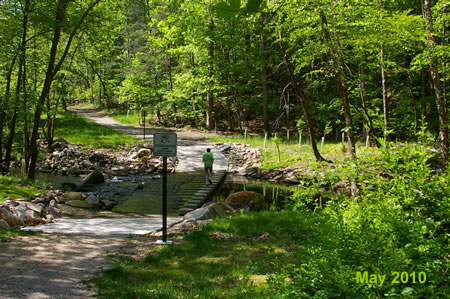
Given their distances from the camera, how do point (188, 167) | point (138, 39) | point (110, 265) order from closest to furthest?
point (110, 265), point (188, 167), point (138, 39)

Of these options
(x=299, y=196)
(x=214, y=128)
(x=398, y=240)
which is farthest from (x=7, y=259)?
(x=214, y=128)

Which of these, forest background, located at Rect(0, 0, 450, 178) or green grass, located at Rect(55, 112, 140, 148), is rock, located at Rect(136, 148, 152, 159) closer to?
green grass, located at Rect(55, 112, 140, 148)

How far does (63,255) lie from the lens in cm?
557

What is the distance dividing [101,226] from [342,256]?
6.30 meters

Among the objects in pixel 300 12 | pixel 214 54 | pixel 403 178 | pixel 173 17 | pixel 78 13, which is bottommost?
pixel 403 178

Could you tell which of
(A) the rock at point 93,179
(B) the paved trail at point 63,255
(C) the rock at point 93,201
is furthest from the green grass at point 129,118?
(B) the paved trail at point 63,255

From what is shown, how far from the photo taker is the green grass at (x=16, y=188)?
9.86 meters

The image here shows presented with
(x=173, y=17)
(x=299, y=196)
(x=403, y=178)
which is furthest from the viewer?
(x=173, y=17)

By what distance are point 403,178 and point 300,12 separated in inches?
294

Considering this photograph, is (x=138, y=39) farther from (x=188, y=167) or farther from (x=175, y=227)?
(x=175, y=227)

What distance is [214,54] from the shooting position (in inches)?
1076

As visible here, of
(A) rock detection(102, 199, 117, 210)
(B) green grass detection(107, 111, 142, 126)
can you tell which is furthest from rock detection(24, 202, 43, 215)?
(B) green grass detection(107, 111, 142, 126)

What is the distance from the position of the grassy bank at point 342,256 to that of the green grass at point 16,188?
619 centimetres

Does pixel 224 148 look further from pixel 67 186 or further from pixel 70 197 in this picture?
pixel 70 197
